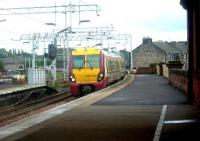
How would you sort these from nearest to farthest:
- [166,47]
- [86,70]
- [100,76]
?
[86,70], [100,76], [166,47]

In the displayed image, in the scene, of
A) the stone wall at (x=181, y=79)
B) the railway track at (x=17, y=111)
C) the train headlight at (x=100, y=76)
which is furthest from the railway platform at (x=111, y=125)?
the train headlight at (x=100, y=76)

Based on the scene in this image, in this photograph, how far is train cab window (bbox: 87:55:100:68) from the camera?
3531cm

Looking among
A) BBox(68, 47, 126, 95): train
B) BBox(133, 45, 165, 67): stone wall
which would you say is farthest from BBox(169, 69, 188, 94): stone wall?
BBox(133, 45, 165, 67): stone wall

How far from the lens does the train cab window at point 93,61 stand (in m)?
35.3

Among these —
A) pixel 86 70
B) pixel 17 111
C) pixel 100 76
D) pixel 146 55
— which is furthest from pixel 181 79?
pixel 146 55

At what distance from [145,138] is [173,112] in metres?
5.91

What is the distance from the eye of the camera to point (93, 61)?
35.4 m

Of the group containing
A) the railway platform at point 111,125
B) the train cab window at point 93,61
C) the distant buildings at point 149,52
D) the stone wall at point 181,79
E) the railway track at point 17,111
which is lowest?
the railway track at point 17,111

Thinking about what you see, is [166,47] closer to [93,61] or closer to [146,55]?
[146,55]

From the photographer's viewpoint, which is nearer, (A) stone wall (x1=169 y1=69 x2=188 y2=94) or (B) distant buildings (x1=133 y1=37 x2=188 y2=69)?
(A) stone wall (x1=169 y1=69 x2=188 y2=94)

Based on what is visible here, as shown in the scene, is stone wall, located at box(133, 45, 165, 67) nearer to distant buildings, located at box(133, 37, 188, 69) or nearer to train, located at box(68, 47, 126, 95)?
distant buildings, located at box(133, 37, 188, 69)

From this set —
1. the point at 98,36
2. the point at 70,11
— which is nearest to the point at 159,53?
the point at 98,36

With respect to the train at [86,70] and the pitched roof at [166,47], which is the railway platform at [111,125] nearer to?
the train at [86,70]

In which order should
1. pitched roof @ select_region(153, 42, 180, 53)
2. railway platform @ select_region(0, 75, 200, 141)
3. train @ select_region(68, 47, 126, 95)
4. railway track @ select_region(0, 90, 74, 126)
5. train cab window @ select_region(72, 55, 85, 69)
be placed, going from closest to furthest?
railway platform @ select_region(0, 75, 200, 141), railway track @ select_region(0, 90, 74, 126), train @ select_region(68, 47, 126, 95), train cab window @ select_region(72, 55, 85, 69), pitched roof @ select_region(153, 42, 180, 53)
